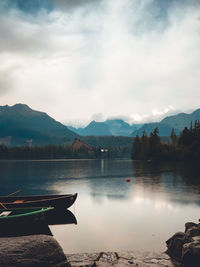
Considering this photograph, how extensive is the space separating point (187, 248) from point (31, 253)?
9.52 metres

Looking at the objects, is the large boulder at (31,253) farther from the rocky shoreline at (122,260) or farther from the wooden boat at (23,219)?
the wooden boat at (23,219)

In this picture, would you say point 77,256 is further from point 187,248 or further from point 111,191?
Answer: point 111,191

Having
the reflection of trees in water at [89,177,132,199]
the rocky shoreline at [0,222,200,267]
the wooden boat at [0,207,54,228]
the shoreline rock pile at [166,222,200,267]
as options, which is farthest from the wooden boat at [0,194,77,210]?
the shoreline rock pile at [166,222,200,267]

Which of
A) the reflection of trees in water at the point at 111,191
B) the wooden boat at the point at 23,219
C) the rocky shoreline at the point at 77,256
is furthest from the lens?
the reflection of trees in water at the point at 111,191

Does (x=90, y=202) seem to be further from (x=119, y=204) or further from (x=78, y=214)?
(x=78, y=214)

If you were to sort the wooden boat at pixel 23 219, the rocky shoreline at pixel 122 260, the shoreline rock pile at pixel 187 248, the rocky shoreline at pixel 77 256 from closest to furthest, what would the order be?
the rocky shoreline at pixel 77 256
the shoreline rock pile at pixel 187 248
the rocky shoreline at pixel 122 260
the wooden boat at pixel 23 219

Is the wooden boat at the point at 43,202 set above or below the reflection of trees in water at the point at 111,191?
above

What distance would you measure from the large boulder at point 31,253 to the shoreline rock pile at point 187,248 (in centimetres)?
737

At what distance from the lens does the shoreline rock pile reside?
15188 mm

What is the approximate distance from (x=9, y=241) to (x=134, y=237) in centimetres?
1362

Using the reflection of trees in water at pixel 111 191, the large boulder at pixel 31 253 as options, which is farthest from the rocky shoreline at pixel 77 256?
→ the reflection of trees in water at pixel 111 191

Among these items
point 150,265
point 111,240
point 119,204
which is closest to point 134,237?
point 111,240

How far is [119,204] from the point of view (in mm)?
42625

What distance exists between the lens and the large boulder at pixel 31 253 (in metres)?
13.4
